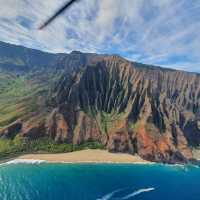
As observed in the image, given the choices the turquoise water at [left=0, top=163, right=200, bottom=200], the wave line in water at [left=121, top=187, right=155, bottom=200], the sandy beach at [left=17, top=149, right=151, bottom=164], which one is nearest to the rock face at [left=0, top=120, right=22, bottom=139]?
the sandy beach at [left=17, top=149, right=151, bottom=164]

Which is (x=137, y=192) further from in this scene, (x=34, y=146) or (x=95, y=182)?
(x=34, y=146)

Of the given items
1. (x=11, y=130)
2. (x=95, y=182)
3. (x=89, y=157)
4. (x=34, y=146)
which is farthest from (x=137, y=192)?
(x=11, y=130)

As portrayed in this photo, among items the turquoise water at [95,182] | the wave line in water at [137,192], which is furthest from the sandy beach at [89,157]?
the wave line in water at [137,192]

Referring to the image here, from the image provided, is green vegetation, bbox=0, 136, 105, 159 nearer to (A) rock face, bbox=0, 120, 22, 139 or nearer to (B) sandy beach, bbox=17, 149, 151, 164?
(A) rock face, bbox=0, 120, 22, 139

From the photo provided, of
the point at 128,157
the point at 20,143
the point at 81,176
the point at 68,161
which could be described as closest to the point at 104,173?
the point at 81,176

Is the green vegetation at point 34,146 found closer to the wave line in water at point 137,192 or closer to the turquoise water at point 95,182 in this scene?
the turquoise water at point 95,182

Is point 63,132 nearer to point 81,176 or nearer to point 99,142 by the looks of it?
point 99,142
